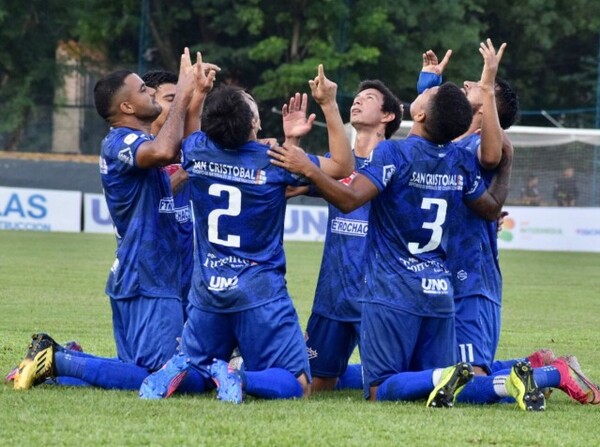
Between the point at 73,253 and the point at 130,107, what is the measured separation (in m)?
16.0

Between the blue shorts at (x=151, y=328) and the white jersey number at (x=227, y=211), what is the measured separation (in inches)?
30.3

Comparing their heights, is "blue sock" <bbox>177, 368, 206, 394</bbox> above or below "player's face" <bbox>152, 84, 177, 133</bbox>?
below

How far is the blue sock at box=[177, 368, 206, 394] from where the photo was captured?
788 cm

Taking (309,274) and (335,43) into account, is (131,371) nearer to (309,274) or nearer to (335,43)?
(309,274)

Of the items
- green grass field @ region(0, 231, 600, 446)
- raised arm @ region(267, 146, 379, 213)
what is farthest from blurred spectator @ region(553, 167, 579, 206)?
raised arm @ region(267, 146, 379, 213)

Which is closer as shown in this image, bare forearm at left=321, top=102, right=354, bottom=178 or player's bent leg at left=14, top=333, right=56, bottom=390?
bare forearm at left=321, top=102, right=354, bottom=178

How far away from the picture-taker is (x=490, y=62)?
26.1 ft

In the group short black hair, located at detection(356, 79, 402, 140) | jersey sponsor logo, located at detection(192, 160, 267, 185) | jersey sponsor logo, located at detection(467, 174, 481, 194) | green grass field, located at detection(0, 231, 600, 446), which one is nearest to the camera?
green grass field, located at detection(0, 231, 600, 446)

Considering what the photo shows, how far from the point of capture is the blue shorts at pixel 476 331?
8.48m

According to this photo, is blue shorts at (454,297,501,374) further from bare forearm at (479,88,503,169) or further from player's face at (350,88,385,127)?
player's face at (350,88,385,127)

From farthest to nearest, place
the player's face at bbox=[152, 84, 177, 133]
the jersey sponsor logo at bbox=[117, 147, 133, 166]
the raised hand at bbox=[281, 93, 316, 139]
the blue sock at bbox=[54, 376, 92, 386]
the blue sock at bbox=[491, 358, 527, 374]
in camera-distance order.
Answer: the player's face at bbox=[152, 84, 177, 133], the blue sock at bbox=[491, 358, 527, 374], the blue sock at bbox=[54, 376, 92, 386], the jersey sponsor logo at bbox=[117, 147, 133, 166], the raised hand at bbox=[281, 93, 316, 139]

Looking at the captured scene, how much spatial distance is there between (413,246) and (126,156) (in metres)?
1.85

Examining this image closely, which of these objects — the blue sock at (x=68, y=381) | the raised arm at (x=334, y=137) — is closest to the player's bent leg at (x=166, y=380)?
the blue sock at (x=68, y=381)

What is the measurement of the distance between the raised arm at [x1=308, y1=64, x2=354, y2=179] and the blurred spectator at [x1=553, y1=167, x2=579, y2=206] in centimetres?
2524
